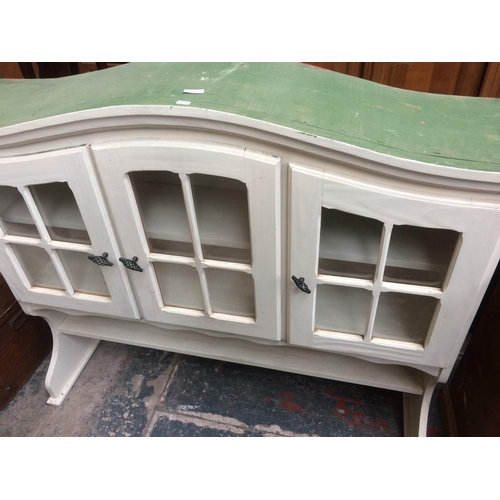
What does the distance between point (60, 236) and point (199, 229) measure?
1.06ft

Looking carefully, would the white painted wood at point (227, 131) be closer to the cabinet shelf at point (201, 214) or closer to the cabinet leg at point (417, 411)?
the cabinet shelf at point (201, 214)

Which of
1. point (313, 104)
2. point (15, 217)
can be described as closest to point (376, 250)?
point (313, 104)

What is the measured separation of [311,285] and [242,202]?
199 mm

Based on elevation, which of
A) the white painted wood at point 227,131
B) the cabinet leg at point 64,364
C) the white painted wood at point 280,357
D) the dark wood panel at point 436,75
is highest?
the white painted wood at point 227,131

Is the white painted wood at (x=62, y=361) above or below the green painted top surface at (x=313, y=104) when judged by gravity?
below

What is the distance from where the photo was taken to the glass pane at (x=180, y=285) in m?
0.91

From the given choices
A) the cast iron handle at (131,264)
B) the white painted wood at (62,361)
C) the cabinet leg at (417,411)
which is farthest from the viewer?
the white painted wood at (62,361)

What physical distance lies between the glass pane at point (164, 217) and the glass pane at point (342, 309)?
29 cm

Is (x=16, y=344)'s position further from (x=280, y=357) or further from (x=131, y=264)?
(x=280, y=357)

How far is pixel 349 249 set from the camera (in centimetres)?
77

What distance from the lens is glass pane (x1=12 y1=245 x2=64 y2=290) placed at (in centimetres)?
98

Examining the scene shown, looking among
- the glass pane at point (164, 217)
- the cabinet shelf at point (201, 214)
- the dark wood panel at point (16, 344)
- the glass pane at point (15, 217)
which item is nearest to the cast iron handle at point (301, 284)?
the cabinet shelf at point (201, 214)

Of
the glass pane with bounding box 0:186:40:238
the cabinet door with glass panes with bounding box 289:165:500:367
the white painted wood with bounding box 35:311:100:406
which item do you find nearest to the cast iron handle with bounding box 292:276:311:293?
the cabinet door with glass panes with bounding box 289:165:500:367

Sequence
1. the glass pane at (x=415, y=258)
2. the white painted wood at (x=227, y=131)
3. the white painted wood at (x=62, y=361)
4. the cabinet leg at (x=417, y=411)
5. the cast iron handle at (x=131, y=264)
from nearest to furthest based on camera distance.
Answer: the white painted wood at (x=227, y=131) → the glass pane at (x=415, y=258) → the cast iron handle at (x=131, y=264) → the cabinet leg at (x=417, y=411) → the white painted wood at (x=62, y=361)
